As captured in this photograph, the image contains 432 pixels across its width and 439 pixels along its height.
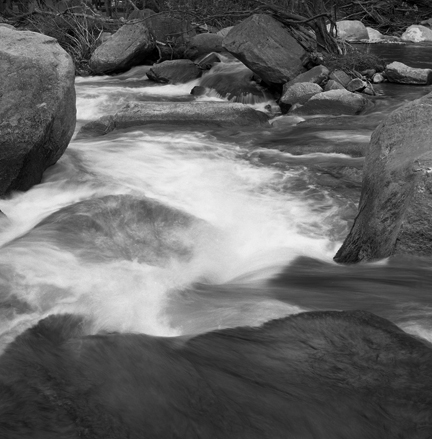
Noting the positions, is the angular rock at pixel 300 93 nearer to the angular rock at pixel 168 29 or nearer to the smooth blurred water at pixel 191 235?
the smooth blurred water at pixel 191 235

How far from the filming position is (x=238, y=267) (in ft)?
15.3

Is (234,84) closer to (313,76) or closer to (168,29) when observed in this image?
(313,76)

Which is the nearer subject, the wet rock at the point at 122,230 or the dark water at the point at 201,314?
the dark water at the point at 201,314

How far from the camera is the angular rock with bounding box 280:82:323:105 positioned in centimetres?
988

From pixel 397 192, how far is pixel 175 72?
885 centimetres

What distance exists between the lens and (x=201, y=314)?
3697mm

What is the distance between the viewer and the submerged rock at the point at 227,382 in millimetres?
2643

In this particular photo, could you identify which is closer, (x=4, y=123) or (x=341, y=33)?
(x=4, y=123)

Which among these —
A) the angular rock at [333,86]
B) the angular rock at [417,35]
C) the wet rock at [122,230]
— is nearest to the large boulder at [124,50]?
the angular rock at [333,86]

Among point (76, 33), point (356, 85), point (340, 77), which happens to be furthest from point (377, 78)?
point (76, 33)

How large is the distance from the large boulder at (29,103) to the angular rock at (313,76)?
5.33 meters

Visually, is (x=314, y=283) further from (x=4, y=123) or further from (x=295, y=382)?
(x=4, y=123)

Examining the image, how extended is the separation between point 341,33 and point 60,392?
61.1 feet

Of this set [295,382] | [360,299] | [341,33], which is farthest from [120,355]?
[341,33]
